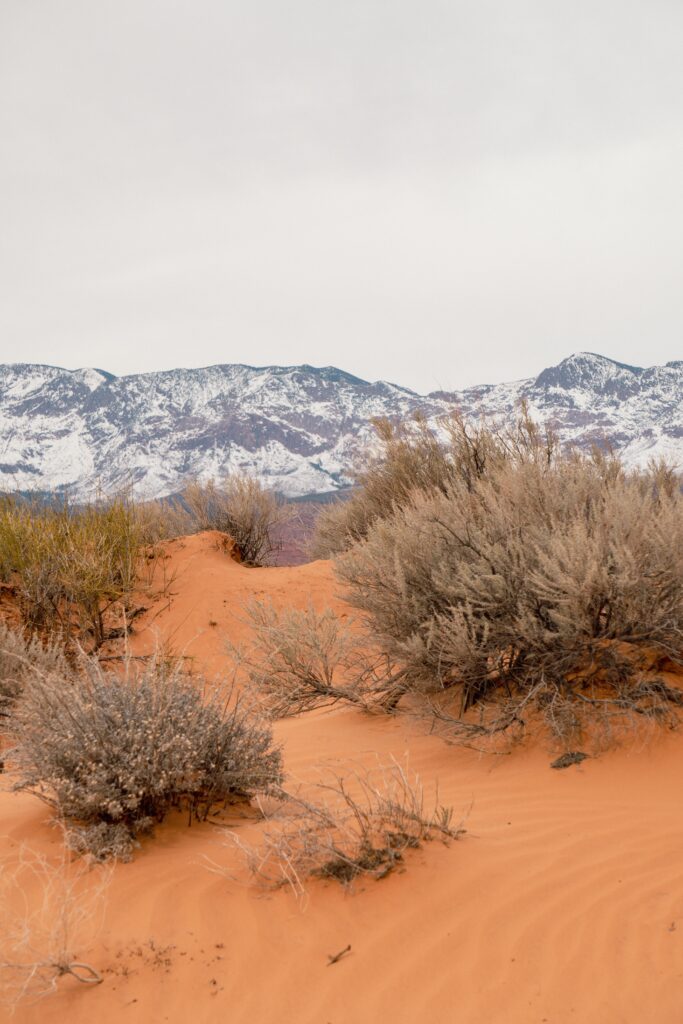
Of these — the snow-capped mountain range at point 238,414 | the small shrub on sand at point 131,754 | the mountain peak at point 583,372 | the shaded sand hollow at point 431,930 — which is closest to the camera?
the shaded sand hollow at point 431,930

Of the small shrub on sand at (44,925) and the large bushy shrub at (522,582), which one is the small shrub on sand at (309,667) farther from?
the small shrub on sand at (44,925)

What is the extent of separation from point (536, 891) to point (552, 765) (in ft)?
5.07

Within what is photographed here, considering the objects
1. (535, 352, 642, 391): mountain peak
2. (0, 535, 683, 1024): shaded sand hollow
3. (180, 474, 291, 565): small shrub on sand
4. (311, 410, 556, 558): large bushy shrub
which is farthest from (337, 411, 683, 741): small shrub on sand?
(535, 352, 642, 391): mountain peak

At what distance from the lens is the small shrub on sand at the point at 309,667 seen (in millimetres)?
5977

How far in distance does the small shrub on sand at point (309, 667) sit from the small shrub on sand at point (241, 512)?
9928 millimetres

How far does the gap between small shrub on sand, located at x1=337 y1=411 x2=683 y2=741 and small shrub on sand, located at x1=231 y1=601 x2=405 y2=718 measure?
38cm

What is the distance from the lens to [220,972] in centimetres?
256

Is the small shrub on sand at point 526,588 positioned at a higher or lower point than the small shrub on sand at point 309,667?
higher

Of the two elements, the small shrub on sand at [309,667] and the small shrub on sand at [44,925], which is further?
the small shrub on sand at [309,667]

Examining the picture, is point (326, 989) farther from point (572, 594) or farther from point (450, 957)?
point (572, 594)

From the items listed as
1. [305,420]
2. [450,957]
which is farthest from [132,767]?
[305,420]

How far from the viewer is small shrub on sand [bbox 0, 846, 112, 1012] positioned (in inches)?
95.0

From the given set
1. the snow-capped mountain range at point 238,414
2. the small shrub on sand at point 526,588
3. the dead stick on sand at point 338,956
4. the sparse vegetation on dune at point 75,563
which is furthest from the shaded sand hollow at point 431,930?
the snow-capped mountain range at point 238,414

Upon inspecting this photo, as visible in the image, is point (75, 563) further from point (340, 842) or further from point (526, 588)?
point (340, 842)
